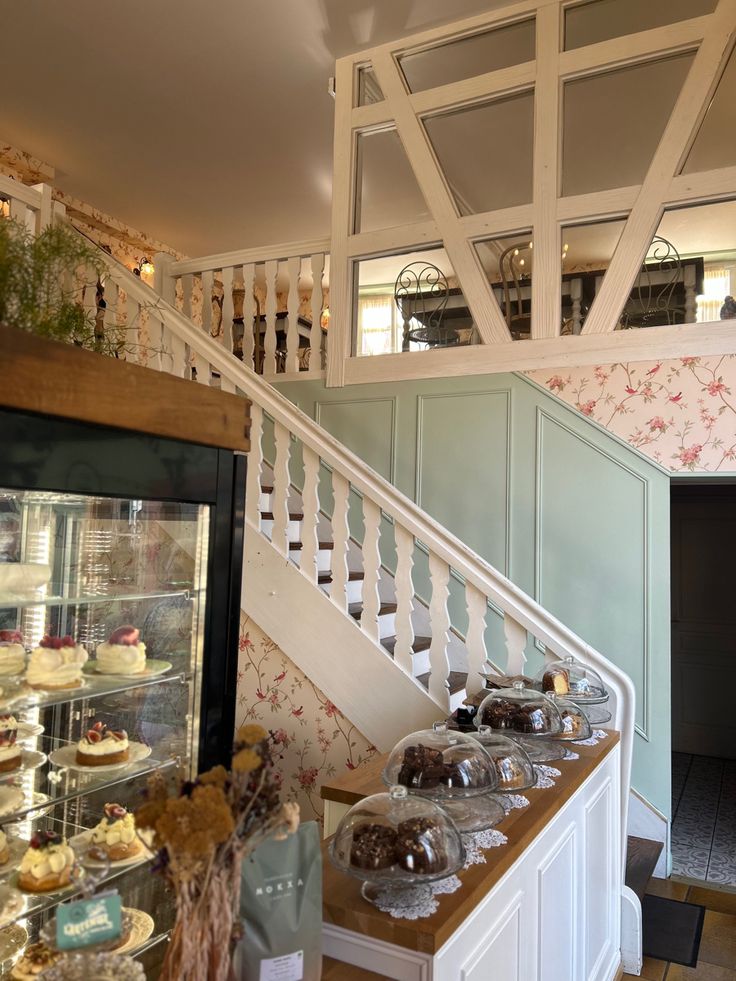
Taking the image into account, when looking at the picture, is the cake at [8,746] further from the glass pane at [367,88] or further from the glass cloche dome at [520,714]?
the glass pane at [367,88]

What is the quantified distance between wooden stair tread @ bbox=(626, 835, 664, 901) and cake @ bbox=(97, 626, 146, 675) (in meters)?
2.55

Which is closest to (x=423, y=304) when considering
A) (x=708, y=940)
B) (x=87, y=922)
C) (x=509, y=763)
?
(x=509, y=763)

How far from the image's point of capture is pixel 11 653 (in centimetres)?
130

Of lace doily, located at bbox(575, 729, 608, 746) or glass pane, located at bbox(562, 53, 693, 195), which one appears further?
glass pane, located at bbox(562, 53, 693, 195)

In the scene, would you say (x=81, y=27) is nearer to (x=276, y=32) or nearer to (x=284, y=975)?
(x=276, y=32)

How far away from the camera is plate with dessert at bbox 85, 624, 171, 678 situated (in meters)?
1.41

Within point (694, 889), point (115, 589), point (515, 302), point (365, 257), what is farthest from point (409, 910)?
point (365, 257)

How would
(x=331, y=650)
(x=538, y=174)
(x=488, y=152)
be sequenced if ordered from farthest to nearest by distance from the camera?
(x=488, y=152) < (x=538, y=174) < (x=331, y=650)

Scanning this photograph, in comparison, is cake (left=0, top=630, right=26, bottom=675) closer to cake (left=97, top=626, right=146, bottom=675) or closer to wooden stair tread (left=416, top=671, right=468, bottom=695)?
cake (left=97, top=626, right=146, bottom=675)

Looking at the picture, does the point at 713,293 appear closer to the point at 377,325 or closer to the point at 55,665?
the point at 377,325

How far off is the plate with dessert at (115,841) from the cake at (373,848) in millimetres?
409

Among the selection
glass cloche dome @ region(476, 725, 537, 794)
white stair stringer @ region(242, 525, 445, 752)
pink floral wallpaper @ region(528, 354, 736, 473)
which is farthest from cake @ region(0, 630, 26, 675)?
pink floral wallpaper @ region(528, 354, 736, 473)

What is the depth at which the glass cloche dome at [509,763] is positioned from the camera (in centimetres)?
186

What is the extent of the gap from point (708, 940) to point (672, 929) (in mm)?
136
